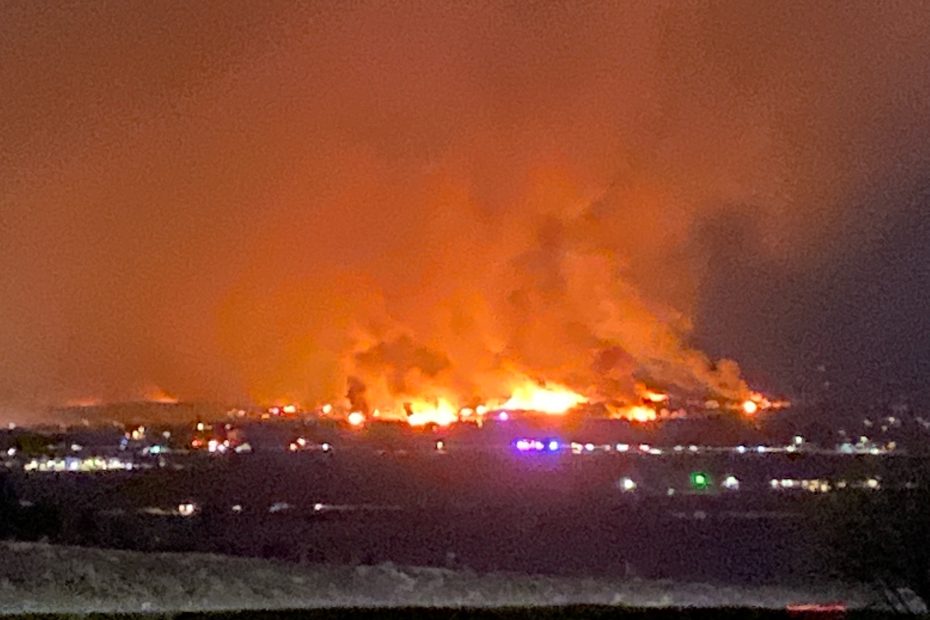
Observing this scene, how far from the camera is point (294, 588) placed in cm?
2030

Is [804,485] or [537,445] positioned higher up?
[537,445]

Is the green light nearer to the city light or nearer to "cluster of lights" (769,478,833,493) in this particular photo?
the city light

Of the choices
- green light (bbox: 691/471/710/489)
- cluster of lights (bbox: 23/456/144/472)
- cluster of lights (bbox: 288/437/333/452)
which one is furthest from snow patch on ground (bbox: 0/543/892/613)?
cluster of lights (bbox: 288/437/333/452)

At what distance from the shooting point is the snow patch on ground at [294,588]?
1861cm

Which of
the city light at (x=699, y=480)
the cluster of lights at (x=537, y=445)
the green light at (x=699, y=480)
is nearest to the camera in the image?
the city light at (x=699, y=480)

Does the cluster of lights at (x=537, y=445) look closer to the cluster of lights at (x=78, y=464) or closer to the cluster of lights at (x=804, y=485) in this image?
the cluster of lights at (x=78, y=464)

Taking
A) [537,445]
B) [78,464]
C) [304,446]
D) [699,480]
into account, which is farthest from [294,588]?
[304,446]

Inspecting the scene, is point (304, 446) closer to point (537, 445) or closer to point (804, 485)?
point (537, 445)

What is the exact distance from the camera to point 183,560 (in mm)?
23250

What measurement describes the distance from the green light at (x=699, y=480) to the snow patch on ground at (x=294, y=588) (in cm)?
3407

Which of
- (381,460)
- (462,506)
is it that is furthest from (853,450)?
(462,506)

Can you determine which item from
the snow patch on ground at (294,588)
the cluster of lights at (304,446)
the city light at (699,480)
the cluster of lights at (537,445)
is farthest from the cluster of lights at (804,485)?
the cluster of lights at (304,446)

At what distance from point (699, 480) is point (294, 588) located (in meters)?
42.7

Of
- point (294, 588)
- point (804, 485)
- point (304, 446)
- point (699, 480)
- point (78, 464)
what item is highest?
point (304, 446)
